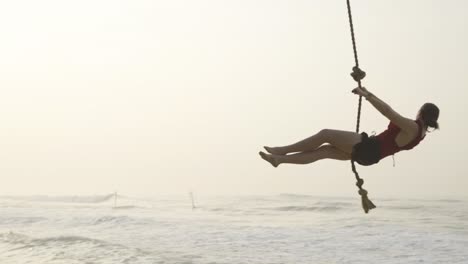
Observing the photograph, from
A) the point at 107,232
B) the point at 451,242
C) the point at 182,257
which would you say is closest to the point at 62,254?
the point at 182,257

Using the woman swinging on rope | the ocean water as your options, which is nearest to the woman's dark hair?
the woman swinging on rope

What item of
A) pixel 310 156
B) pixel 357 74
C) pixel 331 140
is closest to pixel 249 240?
pixel 310 156

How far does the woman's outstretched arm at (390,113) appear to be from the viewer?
22.0 feet

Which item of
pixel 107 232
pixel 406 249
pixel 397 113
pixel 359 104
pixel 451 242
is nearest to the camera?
pixel 397 113

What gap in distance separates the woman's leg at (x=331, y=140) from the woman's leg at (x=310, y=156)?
0.08 meters

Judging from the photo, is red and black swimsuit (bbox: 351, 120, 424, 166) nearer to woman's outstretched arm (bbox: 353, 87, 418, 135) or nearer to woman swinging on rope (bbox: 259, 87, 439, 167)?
woman swinging on rope (bbox: 259, 87, 439, 167)

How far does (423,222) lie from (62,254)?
63.8 ft

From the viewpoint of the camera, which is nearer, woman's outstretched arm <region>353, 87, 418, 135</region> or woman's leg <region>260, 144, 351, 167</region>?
woman's outstretched arm <region>353, 87, 418, 135</region>

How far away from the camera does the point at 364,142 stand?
7.17 metres

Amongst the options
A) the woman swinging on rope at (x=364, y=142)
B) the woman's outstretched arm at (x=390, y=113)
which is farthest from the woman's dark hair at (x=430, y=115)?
the woman's outstretched arm at (x=390, y=113)

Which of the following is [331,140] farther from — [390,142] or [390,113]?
[390,113]

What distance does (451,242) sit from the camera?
869 inches

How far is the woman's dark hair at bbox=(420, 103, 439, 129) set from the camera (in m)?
6.97

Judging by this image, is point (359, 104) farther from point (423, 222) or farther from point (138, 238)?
point (423, 222)
